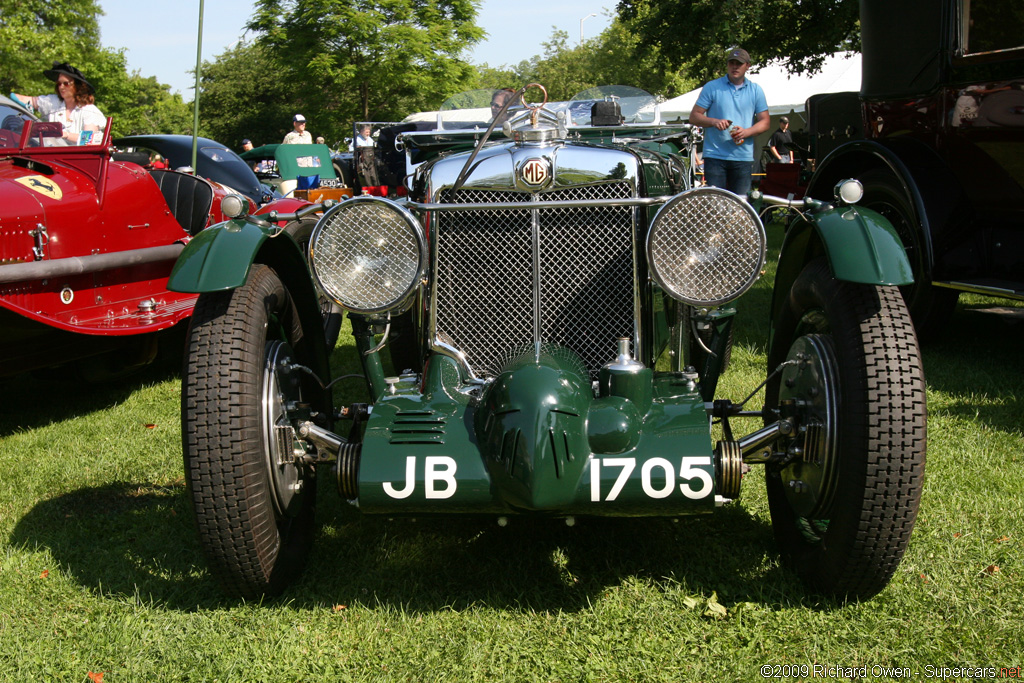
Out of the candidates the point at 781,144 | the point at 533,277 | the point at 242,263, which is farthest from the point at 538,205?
the point at 781,144

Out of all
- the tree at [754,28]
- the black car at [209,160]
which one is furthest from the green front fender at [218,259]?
the tree at [754,28]

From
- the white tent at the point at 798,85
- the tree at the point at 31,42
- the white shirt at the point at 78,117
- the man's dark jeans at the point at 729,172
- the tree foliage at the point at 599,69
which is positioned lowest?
the man's dark jeans at the point at 729,172

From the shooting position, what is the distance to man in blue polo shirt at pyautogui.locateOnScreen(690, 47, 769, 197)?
6332 millimetres

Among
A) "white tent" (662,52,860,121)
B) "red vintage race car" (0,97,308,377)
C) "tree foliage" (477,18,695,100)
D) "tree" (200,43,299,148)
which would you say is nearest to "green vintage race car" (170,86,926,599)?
"red vintage race car" (0,97,308,377)

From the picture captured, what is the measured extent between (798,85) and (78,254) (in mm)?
17414

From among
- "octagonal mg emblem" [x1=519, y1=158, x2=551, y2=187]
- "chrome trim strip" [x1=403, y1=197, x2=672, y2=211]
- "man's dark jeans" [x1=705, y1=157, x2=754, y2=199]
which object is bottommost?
"chrome trim strip" [x1=403, y1=197, x2=672, y2=211]

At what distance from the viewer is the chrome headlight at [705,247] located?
2.48 m

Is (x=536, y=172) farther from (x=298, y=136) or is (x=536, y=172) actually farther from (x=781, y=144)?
(x=781, y=144)

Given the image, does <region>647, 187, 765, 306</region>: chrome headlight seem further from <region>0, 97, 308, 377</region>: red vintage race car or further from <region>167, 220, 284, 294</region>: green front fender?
<region>0, 97, 308, 377</region>: red vintage race car

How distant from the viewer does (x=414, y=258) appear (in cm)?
258

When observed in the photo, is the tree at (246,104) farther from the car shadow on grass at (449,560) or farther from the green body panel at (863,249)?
the green body panel at (863,249)

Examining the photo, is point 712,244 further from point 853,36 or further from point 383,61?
point 383,61

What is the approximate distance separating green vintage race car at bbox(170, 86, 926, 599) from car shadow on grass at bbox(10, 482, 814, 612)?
0.16m

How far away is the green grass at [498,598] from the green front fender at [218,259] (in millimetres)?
963
